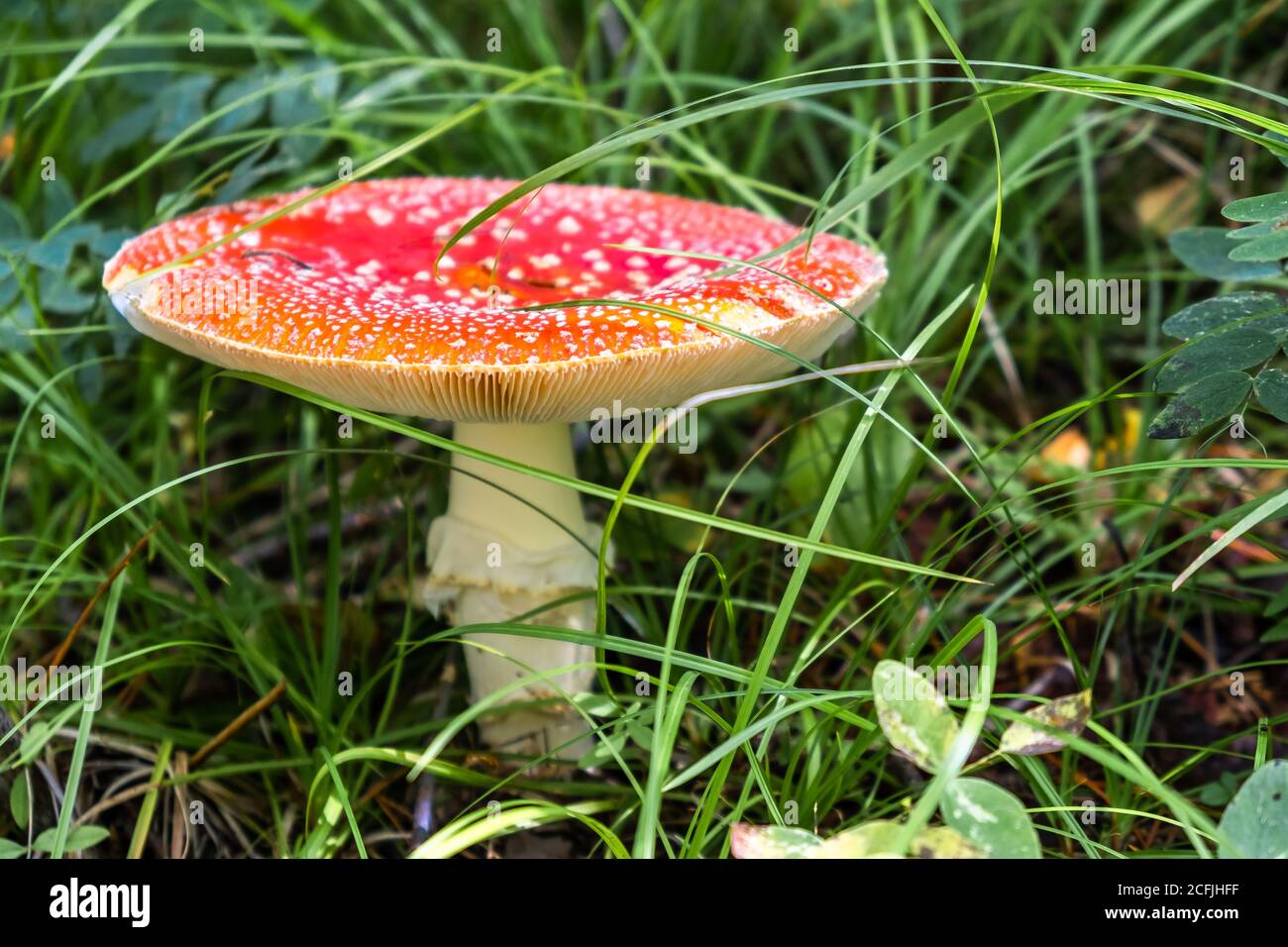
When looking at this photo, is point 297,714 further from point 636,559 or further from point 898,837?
point 898,837

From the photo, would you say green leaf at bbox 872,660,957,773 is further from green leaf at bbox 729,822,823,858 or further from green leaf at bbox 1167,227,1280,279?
green leaf at bbox 1167,227,1280,279

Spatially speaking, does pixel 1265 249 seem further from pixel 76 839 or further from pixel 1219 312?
pixel 76 839

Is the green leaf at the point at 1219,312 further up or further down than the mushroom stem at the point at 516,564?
further up

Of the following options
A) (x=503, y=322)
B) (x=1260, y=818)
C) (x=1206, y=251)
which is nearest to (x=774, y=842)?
(x=1260, y=818)

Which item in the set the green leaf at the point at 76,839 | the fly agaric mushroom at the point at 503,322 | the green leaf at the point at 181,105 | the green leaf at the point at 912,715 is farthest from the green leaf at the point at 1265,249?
the green leaf at the point at 181,105

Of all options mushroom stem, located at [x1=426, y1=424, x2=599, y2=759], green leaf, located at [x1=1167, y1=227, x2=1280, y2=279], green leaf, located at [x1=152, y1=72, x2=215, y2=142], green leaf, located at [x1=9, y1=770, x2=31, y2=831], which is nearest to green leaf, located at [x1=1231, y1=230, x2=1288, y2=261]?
green leaf, located at [x1=1167, y1=227, x2=1280, y2=279]

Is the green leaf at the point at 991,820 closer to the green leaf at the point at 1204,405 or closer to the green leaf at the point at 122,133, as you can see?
the green leaf at the point at 1204,405
